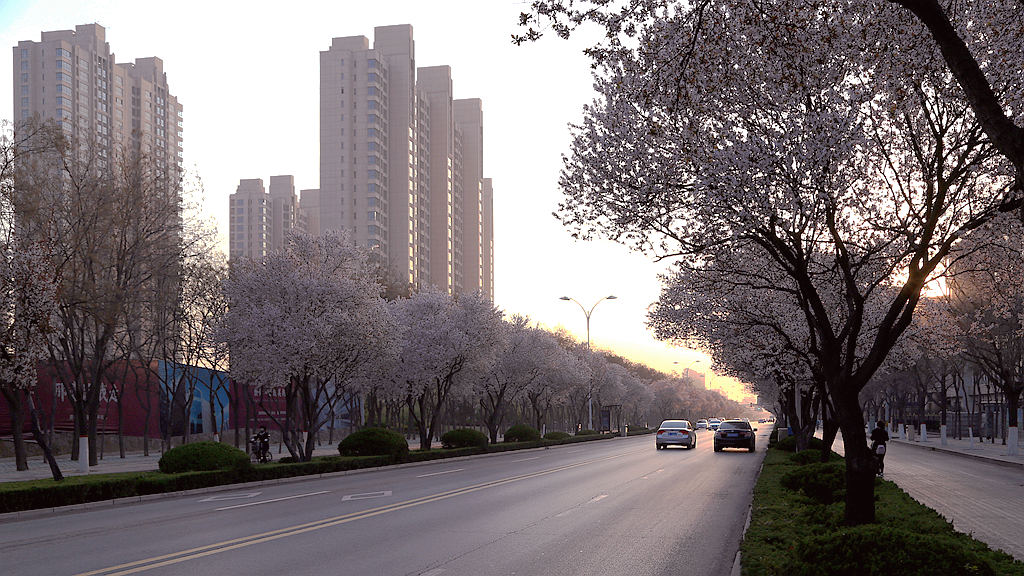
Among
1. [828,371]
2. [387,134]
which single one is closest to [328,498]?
[828,371]

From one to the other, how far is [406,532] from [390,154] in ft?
437

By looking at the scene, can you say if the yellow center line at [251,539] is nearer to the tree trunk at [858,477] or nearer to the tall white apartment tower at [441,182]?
the tree trunk at [858,477]

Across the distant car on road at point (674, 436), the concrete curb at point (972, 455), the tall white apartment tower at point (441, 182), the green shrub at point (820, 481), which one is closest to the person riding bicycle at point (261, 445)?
the distant car on road at point (674, 436)

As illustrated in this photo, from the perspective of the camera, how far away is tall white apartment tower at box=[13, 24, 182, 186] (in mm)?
134750

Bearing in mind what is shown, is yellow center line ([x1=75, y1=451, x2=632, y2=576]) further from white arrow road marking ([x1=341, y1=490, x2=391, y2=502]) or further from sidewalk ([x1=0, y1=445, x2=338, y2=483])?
sidewalk ([x1=0, y1=445, x2=338, y2=483])

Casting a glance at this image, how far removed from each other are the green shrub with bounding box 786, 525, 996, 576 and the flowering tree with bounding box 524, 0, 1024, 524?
248 cm

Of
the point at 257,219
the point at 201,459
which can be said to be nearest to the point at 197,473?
the point at 201,459

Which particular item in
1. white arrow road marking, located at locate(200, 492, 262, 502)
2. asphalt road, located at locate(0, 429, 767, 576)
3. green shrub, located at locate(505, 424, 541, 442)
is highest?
asphalt road, located at locate(0, 429, 767, 576)

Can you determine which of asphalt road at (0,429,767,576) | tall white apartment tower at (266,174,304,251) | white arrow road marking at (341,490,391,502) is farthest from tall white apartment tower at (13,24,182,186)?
asphalt road at (0,429,767,576)

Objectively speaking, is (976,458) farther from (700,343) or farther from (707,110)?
(707,110)

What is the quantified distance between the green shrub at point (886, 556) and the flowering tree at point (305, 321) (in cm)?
2558

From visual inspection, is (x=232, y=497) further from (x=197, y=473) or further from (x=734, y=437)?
(x=734, y=437)

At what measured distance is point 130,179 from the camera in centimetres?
3656

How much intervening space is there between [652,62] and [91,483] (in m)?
16.7
